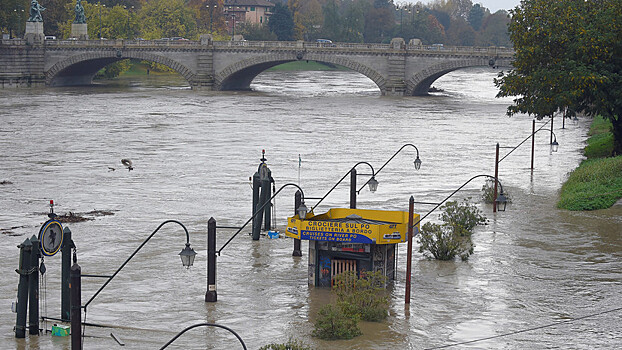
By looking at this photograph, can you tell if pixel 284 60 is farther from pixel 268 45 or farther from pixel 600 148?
pixel 600 148

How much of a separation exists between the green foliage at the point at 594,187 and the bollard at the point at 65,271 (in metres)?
21.3

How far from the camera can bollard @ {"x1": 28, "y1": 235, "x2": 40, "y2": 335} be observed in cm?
1973

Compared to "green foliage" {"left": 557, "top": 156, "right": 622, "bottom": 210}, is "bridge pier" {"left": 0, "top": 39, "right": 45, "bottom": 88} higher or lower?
higher

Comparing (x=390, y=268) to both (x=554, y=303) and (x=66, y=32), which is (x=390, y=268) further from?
(x=66, y=32)

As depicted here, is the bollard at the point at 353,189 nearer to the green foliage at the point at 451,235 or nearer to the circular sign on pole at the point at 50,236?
the green foliage at the point at 451,235

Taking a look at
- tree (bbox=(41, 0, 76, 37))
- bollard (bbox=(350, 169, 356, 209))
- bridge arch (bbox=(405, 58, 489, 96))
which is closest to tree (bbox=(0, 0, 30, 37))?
tree (bbox=(41, 0, 76, 37))

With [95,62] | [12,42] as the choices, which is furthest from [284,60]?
[12,42]

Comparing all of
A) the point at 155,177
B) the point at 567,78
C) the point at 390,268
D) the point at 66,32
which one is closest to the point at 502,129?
the point at 567,78

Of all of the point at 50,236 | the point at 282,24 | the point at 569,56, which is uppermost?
the point at 282,24

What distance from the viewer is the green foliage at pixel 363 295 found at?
21.8 m

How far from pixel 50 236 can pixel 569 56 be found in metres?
29.1

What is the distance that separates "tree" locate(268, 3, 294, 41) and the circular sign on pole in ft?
479

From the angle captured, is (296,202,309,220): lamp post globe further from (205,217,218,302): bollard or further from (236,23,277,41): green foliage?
(236,23,277,41): green foliage

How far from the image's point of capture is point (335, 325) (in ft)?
66.9
